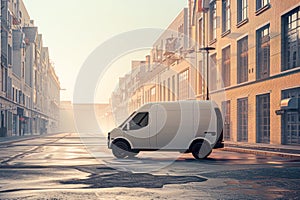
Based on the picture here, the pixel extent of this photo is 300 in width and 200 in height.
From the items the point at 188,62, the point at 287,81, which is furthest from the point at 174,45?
the point at 287,81

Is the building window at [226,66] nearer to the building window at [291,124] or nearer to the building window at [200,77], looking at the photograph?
the building window at [200,77]

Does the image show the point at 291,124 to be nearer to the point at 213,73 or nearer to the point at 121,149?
the point at 121,149

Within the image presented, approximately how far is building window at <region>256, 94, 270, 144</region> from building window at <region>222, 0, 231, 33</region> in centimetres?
932

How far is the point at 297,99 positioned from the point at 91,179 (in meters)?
18.0

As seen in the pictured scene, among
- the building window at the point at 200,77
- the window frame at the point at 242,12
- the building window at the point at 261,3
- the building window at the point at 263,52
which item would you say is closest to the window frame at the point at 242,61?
the window frame at the point at 242,12

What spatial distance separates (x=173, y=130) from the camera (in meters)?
18.9

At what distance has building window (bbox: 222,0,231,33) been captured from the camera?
40906 mm

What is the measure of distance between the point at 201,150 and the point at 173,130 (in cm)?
131

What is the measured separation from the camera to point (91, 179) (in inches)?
452

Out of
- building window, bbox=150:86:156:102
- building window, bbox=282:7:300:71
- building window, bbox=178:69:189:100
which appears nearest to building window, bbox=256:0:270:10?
building window, bbox=282:7:300:71

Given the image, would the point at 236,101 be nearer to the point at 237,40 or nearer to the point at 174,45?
the point at 237,40

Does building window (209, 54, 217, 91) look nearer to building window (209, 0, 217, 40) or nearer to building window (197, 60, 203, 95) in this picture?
building window (209, 0, 217, 40)

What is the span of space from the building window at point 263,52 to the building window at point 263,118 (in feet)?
5.17

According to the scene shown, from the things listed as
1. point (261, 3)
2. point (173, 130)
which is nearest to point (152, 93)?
point (261, 3)
